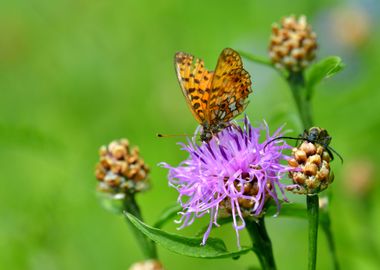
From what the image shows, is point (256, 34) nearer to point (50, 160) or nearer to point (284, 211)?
point (50, 160)

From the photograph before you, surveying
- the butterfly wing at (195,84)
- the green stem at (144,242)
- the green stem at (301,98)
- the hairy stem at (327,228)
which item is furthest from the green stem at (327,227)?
the green stem at (144,242)

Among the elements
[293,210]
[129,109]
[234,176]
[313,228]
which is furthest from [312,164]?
[129,109]

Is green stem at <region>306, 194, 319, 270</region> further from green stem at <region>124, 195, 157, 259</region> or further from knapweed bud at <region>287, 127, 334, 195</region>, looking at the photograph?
green stem at <region>124, 195, 157, 259</region>

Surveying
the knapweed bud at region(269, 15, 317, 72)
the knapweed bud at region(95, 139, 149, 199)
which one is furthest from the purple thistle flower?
the knapweed bud at region(269, 15, 317, 72)

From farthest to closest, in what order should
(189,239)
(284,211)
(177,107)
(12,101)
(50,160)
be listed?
(12,101)
(177,107)
(50,160)
(284,211)
(189,239)

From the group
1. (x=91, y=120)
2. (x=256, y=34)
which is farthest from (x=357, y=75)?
(x=91, y=120)

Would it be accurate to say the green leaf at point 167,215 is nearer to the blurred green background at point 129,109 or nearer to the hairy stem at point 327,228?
the hairy stem at point 327,228
